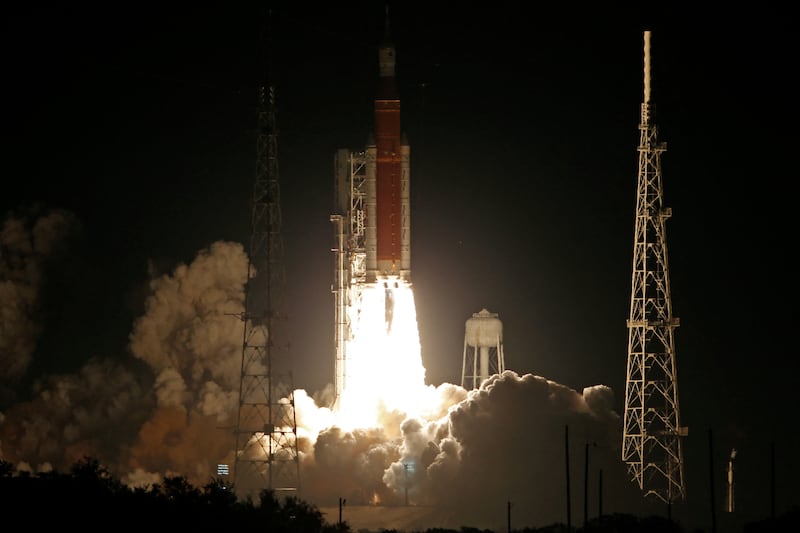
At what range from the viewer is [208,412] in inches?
3888

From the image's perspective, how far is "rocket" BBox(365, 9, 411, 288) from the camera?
303 feet

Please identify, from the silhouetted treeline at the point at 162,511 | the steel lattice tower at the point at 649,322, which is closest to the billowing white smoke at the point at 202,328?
the steel lattice tower at the point at 649,322

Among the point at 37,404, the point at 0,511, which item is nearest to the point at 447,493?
the point at 37,404

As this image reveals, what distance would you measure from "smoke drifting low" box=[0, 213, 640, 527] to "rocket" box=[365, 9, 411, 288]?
214 inches

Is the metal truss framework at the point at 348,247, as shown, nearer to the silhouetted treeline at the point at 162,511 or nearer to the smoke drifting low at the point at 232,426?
the smoke drifting low at the point at 232,426

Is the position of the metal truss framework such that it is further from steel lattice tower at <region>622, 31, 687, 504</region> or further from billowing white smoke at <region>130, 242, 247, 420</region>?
steel lattice tower at <region>622, 31, 687, 504</region>

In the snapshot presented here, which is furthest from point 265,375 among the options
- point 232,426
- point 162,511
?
point 162,511

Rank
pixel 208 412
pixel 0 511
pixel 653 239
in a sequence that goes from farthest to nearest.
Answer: pixel 653 239 < pixel 208 412 < pixel 0 511

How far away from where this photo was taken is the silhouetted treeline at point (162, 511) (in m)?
68.8

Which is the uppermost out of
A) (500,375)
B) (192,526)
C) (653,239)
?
(653,239)

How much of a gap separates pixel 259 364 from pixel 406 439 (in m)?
11.1

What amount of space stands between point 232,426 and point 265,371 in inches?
240

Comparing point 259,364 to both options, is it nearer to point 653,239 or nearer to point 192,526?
point 653,239

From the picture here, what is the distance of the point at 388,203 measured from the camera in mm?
92500
